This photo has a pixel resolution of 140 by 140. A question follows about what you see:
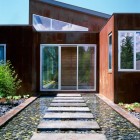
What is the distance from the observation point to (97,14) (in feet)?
59.8

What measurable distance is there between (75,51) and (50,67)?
55.9 inches

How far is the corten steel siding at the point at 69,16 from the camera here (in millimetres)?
17922

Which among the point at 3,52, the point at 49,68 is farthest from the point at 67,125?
the point at 49,68

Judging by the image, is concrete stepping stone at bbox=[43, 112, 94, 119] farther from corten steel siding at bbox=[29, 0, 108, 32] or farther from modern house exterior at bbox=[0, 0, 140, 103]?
corten steel siding at bbox=[29, 0, 108, 32]

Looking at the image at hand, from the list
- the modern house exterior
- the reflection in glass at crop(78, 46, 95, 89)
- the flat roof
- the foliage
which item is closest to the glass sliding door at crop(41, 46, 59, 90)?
the modern house exterior

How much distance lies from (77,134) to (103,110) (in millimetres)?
3292

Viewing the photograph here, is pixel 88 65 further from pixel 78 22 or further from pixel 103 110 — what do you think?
pixel 103 110

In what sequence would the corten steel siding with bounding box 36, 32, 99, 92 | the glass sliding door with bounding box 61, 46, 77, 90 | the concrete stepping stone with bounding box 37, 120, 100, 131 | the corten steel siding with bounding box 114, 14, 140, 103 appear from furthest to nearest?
the glass sliding door with bounding box 61, 46, 77, 90 < the corten steel siding with bounding box 36, 32, 99, 92 < the corten steel siding with bounding box 114, 14, 140, 103 < the concrete stepping stone with bounding box 37, 120, 100, 131

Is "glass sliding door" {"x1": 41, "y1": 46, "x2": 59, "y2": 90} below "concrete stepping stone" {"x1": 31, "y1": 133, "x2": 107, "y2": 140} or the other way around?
the other way around

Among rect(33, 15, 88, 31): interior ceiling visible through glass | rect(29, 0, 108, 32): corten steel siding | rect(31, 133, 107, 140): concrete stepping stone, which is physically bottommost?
rect(31, 133, 107, 140): concrete stepping stone

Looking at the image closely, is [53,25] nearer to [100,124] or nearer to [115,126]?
[100,124]

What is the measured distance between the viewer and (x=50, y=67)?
15.0 m

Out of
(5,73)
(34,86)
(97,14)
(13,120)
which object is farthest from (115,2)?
(13,120)

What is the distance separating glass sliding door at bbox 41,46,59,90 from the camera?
48.9 ft
